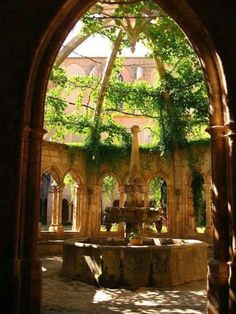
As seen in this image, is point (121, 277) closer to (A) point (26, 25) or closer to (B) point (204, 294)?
(B) point (204, 294)

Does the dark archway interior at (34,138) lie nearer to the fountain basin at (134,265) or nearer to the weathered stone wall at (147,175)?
the fountain basin at (134,265)

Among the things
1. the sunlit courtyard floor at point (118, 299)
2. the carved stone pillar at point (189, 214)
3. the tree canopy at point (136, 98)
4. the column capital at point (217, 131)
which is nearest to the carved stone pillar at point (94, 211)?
the tree canopy at point (136, 98)

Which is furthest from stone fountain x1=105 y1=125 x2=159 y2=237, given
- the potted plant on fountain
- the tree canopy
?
the tree canopy

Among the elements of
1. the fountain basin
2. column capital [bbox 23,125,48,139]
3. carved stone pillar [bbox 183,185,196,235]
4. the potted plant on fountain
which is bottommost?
the fountain basin

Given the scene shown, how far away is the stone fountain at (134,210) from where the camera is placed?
899 cm

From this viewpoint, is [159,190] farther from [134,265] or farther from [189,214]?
[134,265]

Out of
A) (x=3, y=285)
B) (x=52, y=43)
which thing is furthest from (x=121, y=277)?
(x=52, y=43)

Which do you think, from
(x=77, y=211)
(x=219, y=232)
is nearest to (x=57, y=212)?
(x=77, y=211)

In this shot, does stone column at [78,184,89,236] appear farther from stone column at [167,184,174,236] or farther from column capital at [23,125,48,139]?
column capital at [23,125,48,139]

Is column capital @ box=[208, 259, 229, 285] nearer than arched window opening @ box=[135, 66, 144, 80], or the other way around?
column capital @ box=[208, 259, 229, 285]

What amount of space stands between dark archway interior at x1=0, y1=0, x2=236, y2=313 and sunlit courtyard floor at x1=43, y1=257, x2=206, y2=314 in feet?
2.46

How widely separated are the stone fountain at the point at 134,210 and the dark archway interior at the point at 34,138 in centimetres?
388

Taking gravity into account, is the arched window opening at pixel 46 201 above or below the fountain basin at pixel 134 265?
above

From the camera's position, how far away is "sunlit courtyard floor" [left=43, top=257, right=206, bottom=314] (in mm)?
5523
